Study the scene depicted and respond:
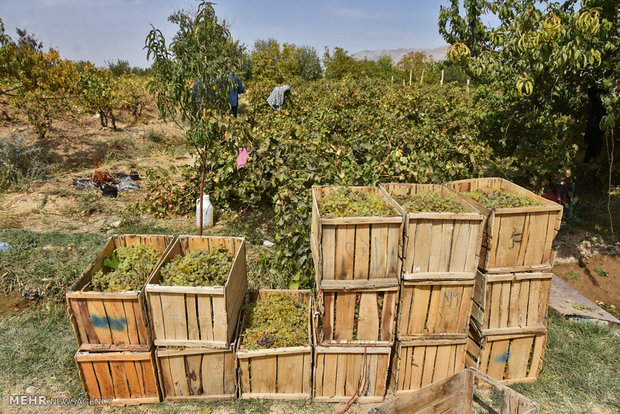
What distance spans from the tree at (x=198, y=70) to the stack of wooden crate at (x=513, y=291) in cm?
283

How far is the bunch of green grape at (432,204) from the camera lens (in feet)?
9.99

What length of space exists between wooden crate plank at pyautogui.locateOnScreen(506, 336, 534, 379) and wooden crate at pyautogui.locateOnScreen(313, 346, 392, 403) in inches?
45.6

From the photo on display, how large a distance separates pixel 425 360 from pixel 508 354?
0.77 m

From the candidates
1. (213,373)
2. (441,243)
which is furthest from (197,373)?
(441,243)

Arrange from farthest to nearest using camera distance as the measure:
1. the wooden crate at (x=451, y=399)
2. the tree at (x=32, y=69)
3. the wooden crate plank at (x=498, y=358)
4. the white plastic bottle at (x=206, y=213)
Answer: the tree at (x=32, y=69), the white plastic bottle at (x=206, y=213), the wooden crate plank at (x=498, y=358), the wooden crate at (x=451, y=399)

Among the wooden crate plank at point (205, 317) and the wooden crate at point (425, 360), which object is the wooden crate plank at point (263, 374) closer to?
the wooden crate plank at point (205, 317)

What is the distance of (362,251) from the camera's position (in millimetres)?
2949

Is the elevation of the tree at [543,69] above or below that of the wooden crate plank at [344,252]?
above

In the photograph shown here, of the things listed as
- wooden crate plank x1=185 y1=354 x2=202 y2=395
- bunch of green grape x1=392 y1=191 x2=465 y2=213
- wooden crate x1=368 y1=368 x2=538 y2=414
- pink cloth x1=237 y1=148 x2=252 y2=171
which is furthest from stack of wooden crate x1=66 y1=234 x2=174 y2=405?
pink cloth x1=237 y1=148 x2=252 y2=171

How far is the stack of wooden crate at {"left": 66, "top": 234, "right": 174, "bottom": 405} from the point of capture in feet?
9.60

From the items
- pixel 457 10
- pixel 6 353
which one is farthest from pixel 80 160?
pixel 457 10

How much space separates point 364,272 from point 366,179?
1.83m

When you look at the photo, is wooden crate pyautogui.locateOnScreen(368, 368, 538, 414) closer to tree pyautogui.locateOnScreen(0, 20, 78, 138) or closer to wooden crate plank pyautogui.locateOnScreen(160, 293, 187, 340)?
wooden crate plank pyautogui.locateOnScreen(160, 293, 187, 340)

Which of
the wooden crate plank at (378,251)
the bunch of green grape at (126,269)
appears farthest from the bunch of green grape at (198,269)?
the wooden crate plank at (378,251)
